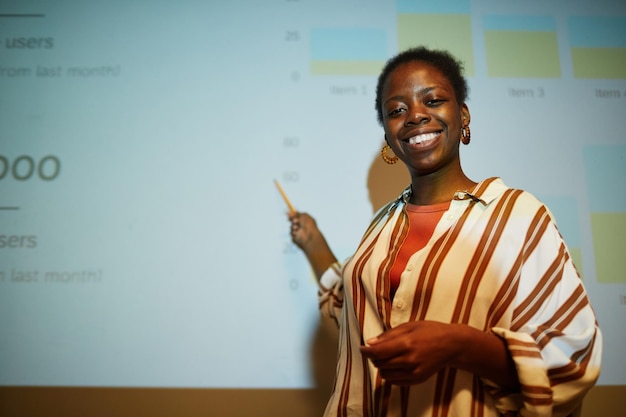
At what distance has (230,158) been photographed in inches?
36.7

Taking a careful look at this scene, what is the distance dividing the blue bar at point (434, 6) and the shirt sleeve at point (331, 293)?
70 cm

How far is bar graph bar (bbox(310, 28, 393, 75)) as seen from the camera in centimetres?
96

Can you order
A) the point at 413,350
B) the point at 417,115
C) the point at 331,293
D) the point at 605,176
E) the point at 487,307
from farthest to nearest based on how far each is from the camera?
1. the point at 605,176
2. the point at 331,293
3. the point at 417,115
4. the point at 487,307
5. the point at 413,350

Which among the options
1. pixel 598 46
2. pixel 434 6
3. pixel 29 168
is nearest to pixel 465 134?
pixel 434 6

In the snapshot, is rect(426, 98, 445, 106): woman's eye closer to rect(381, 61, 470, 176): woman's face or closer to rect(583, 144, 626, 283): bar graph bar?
rect(381, 61, 470, 176): woman's face

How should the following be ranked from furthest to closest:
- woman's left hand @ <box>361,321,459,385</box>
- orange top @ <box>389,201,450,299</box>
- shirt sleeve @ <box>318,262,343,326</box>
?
shirt sleeve @ <box>318,262,343,326</box> < orange top @ <box>389,201,450,299</box> < woman's left hand @ <box>361,321,459,385</box>

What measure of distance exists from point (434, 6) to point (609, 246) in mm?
734

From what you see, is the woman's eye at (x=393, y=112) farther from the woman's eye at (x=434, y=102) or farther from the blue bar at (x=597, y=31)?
the blue bar at (x=597, y=31)

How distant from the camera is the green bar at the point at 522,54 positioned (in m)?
0.96

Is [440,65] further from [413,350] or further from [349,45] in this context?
[413,350]

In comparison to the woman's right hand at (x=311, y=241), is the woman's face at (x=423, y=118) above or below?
above

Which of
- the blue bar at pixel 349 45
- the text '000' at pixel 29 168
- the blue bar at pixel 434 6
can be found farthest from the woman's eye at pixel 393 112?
the text '000' at pixel 29 168

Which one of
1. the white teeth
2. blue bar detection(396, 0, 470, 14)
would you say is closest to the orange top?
the white teeth

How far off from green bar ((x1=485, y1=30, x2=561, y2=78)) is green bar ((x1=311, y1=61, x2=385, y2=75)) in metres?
0.29
